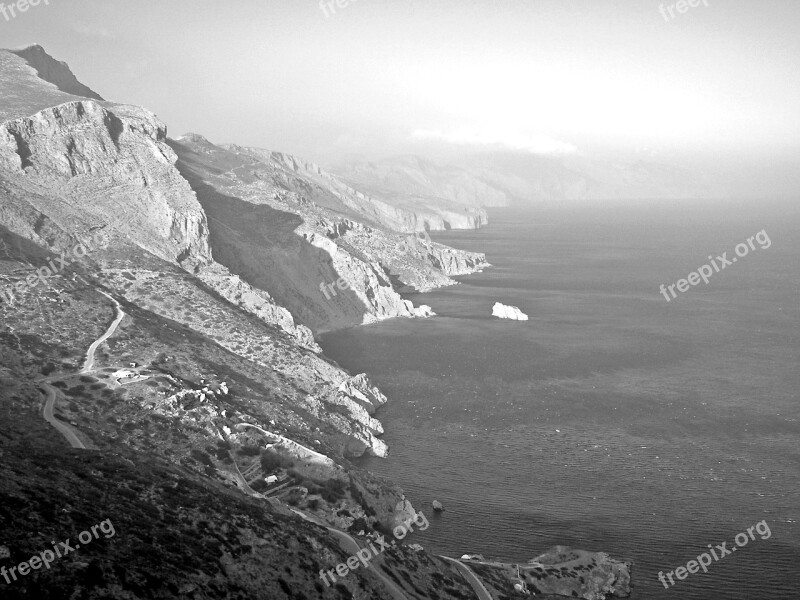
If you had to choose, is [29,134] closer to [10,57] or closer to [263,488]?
[10,57]

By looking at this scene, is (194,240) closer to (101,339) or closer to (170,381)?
(101,339)

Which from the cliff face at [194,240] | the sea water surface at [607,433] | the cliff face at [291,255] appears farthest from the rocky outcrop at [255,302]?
the cliff face at [291,255]

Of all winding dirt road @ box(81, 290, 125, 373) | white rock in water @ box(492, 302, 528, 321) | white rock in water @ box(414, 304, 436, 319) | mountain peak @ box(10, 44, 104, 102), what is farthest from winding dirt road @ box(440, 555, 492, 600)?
mountain peak @ box(10, 44, 104, 102)

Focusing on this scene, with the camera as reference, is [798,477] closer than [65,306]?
Yes

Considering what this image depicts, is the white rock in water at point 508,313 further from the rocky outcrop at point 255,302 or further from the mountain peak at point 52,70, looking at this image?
the mountain peak at point 52,70

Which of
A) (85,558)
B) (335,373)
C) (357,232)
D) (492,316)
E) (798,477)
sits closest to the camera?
(85,558)

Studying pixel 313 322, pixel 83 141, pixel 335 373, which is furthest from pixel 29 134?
pixel 335 373

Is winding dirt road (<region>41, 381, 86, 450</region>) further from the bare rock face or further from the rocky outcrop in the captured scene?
the bare rock face

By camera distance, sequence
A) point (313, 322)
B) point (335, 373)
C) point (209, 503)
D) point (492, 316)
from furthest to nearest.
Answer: point (492, 316) → point (313, 322) → point (335, 373) → point (209, 503)
